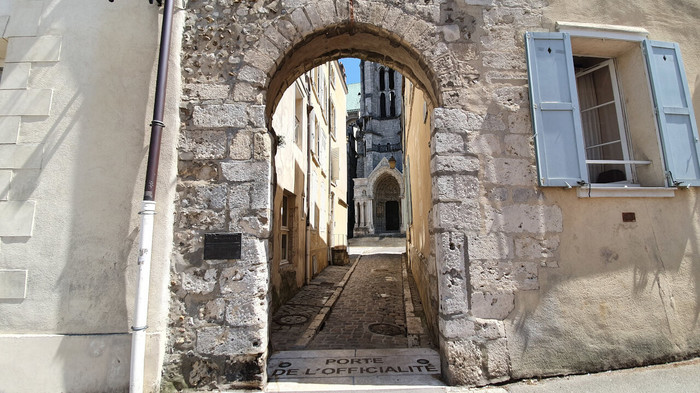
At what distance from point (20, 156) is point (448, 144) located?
3799mm

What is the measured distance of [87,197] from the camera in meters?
2.91

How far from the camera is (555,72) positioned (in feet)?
10.6

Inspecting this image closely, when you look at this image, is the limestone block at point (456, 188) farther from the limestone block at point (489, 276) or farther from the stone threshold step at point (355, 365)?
the stone threshold step at point (355, 365)

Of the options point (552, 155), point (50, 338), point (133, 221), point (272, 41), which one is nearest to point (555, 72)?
point (552, 155)

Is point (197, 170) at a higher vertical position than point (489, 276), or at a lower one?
higher

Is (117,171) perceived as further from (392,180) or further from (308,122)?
(392,180)

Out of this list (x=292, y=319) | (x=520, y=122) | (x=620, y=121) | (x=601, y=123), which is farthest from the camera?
(x=292, y=319)

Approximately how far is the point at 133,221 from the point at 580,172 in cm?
401

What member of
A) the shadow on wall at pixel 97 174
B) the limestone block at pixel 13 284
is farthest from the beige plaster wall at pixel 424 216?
the limestone block at pixel 13 284

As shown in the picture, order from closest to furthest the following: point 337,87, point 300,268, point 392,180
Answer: point 300,268 → point 337,87 → point 392,180

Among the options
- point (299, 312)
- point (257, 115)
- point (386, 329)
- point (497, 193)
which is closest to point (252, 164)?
point (257, 115)

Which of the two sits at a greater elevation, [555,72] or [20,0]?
[20,0]

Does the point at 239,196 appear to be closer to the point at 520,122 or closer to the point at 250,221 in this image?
the point at 250,221

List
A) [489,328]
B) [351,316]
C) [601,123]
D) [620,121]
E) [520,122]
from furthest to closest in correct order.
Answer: [351,316] < [601,123] < [620,121] < [520,122] < [489,328]
